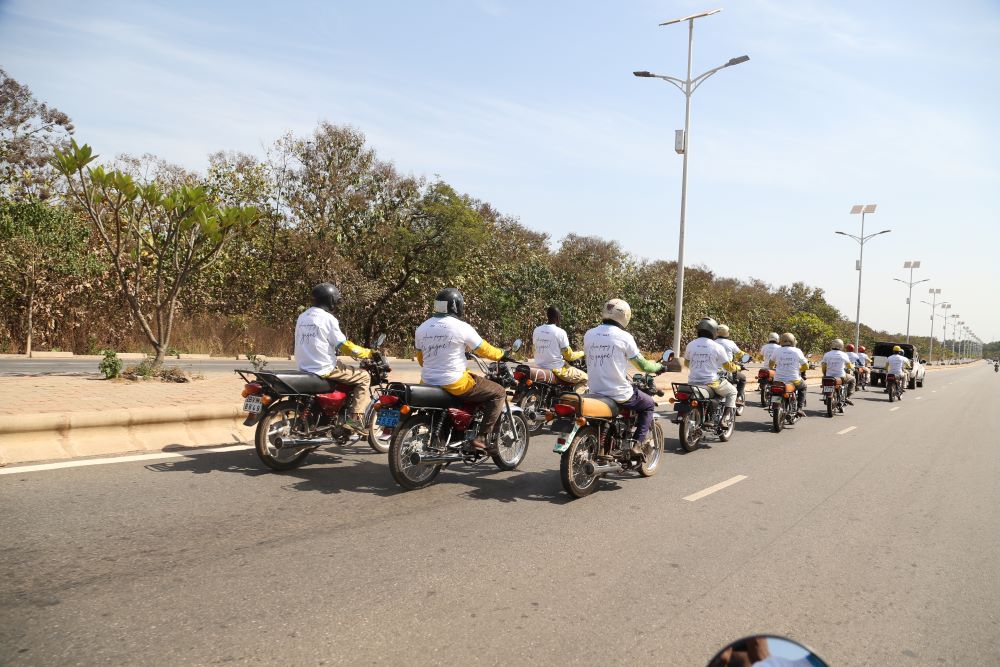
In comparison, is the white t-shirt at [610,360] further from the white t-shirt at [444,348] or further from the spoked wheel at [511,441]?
the white t-shirt at [444,348]

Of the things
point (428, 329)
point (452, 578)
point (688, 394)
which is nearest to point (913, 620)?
point (452, 578)

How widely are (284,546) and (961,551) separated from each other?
5.56 m

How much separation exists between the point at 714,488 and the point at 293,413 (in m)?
4.84

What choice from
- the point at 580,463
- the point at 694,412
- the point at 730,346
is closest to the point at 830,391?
the point at 730,346

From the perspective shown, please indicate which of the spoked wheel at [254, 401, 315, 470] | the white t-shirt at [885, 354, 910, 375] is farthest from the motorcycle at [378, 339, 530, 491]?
the white t-shirt at [885, 354, 910, 375]

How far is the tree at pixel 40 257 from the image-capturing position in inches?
695

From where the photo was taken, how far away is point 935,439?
43.0 feet

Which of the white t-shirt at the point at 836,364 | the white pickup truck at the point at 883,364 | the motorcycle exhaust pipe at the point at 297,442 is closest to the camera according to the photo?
the motorcycle exhaust pipe at the point at 297,442

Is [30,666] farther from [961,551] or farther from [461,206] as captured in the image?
[461,206]

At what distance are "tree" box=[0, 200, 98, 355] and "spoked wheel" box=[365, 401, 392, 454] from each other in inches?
540

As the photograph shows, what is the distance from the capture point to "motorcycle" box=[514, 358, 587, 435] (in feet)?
37.3

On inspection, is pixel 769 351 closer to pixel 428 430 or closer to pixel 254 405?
pixel 428 430

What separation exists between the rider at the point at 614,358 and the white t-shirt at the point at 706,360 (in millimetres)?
3691

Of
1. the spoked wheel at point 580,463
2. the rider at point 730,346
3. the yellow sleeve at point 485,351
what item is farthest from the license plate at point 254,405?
the rider at point 730,346
